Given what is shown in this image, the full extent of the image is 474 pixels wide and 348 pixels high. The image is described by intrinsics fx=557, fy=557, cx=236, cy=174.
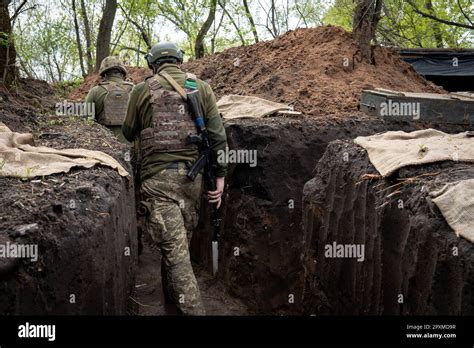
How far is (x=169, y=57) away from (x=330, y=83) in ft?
12.7

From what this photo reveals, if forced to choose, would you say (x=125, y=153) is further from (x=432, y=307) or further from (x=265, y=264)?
(x=432, y=307)

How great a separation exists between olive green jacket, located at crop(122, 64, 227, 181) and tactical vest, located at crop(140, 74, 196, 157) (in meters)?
0.07

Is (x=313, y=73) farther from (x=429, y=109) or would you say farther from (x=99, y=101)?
(x=99, y=101)

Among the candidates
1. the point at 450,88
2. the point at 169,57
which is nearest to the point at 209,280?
the point at 169,57

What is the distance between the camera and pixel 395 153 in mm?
4781

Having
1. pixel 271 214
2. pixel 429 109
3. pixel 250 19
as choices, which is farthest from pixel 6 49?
pixel 250 19

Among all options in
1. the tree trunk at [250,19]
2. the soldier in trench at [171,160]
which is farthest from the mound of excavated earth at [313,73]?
the tree trunk at [250,19]

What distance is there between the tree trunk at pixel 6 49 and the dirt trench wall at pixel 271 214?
3.28 m

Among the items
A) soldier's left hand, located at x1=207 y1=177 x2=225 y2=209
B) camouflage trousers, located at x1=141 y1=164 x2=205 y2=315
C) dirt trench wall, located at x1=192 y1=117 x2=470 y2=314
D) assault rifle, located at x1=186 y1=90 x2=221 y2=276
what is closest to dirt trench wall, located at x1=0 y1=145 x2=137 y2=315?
camouflage trousers, located at x1=141 y1=164 x2=205 y2=315

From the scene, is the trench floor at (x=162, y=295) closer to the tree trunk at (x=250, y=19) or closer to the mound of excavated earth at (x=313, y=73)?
the mound of excavated earth at (x=313, y=73)

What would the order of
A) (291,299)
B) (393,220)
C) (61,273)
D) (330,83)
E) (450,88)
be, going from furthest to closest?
1. (450,88)
2. (330,83)
3. (291,299)
4. (393,220)
5. (61,273)

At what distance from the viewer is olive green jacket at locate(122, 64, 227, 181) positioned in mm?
5590

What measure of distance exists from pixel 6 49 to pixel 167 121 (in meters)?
3.60

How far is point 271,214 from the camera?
7.05 m
